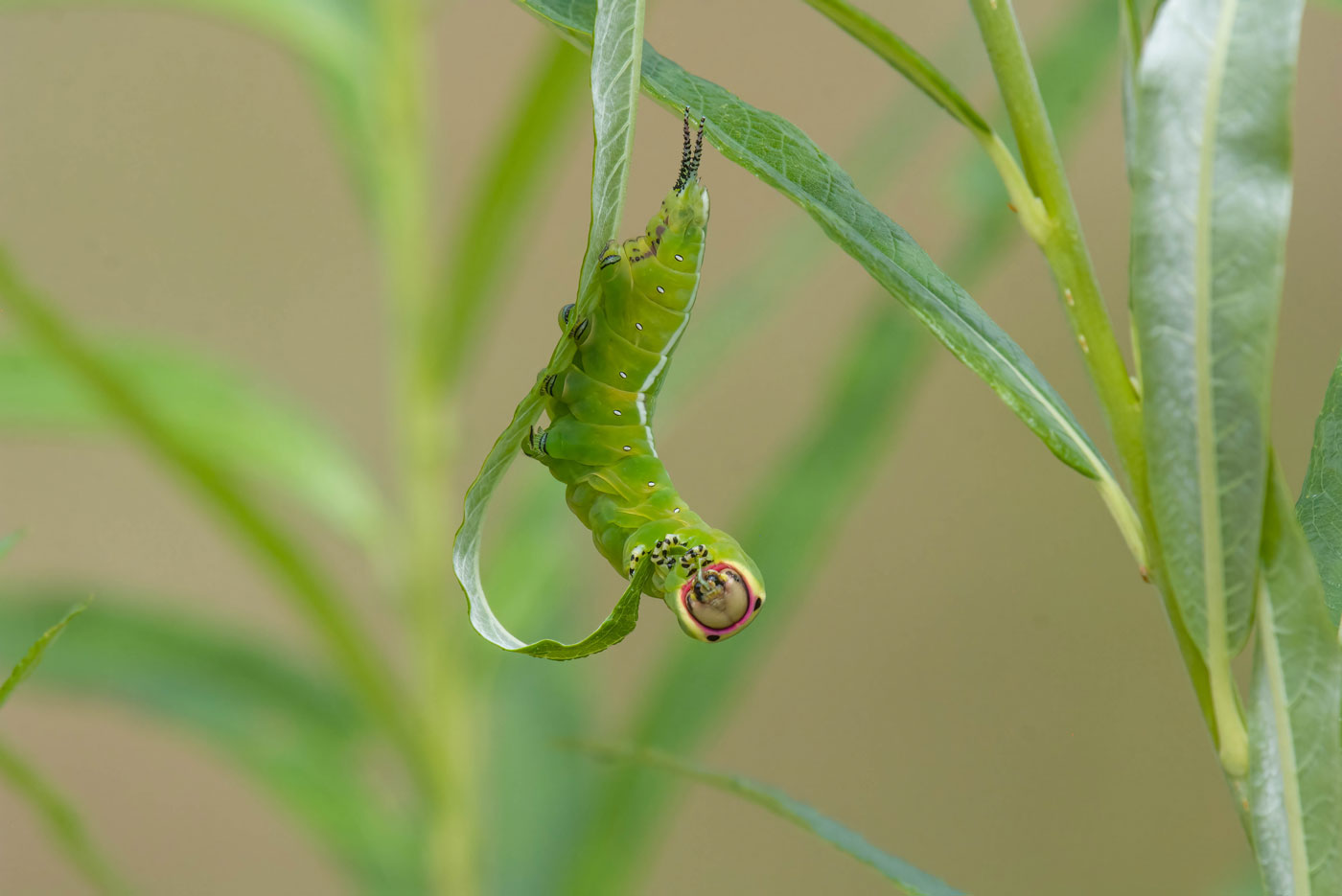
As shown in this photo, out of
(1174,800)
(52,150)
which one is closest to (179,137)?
(52,150)

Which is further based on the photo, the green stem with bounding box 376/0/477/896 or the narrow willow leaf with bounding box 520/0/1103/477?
the green stem with bounding box 376/0/477/896

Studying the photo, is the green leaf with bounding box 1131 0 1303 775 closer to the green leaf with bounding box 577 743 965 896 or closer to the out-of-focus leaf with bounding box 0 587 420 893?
the green leaf with bounding box 577 743 965 896

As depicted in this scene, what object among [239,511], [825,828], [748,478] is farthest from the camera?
[748,478]

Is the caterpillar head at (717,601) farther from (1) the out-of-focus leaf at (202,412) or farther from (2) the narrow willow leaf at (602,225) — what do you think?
(1) the out-of-focus leaf at (202,412)

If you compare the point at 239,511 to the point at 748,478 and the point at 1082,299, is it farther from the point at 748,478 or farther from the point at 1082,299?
the point at 748,478

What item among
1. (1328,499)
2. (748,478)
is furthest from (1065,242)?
(748,478)

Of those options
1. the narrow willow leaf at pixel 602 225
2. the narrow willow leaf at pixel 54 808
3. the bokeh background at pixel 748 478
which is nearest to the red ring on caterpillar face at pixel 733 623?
the narrow willow leaf at pixel 602 225

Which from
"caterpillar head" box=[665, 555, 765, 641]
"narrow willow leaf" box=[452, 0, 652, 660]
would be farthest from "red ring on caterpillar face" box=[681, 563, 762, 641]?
"narrow willow leaf" box=[452, 0, 652, 660]
